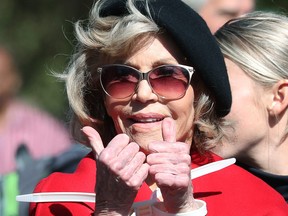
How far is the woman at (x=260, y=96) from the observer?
12.3 ft

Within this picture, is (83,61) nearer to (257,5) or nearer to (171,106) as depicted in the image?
(171,106)

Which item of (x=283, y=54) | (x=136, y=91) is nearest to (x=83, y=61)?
(x=136, y=91)

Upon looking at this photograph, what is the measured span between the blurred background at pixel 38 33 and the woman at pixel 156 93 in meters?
4.45

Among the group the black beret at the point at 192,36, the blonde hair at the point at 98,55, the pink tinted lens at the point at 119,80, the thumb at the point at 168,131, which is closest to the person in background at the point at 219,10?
the blonde hair at the point at 98,55

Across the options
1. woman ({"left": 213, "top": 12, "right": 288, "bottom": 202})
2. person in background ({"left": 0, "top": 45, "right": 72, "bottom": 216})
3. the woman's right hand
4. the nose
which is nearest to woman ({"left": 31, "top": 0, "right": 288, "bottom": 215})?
the nose

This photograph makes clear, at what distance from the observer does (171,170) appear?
2.71 meters

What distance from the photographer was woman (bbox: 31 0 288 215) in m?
3.02

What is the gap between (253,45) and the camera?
12.3 ft

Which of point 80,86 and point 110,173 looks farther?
point 80,86

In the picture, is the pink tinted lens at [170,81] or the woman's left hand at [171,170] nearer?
the woman's left hand at [171,170]

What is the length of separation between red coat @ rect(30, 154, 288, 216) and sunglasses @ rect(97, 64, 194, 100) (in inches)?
11.8

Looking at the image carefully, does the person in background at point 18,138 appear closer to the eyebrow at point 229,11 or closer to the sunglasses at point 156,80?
the eyebrow at point 229,11

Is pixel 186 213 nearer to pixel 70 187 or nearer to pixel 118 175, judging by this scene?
pixel 118 175

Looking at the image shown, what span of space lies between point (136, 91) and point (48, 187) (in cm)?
45
